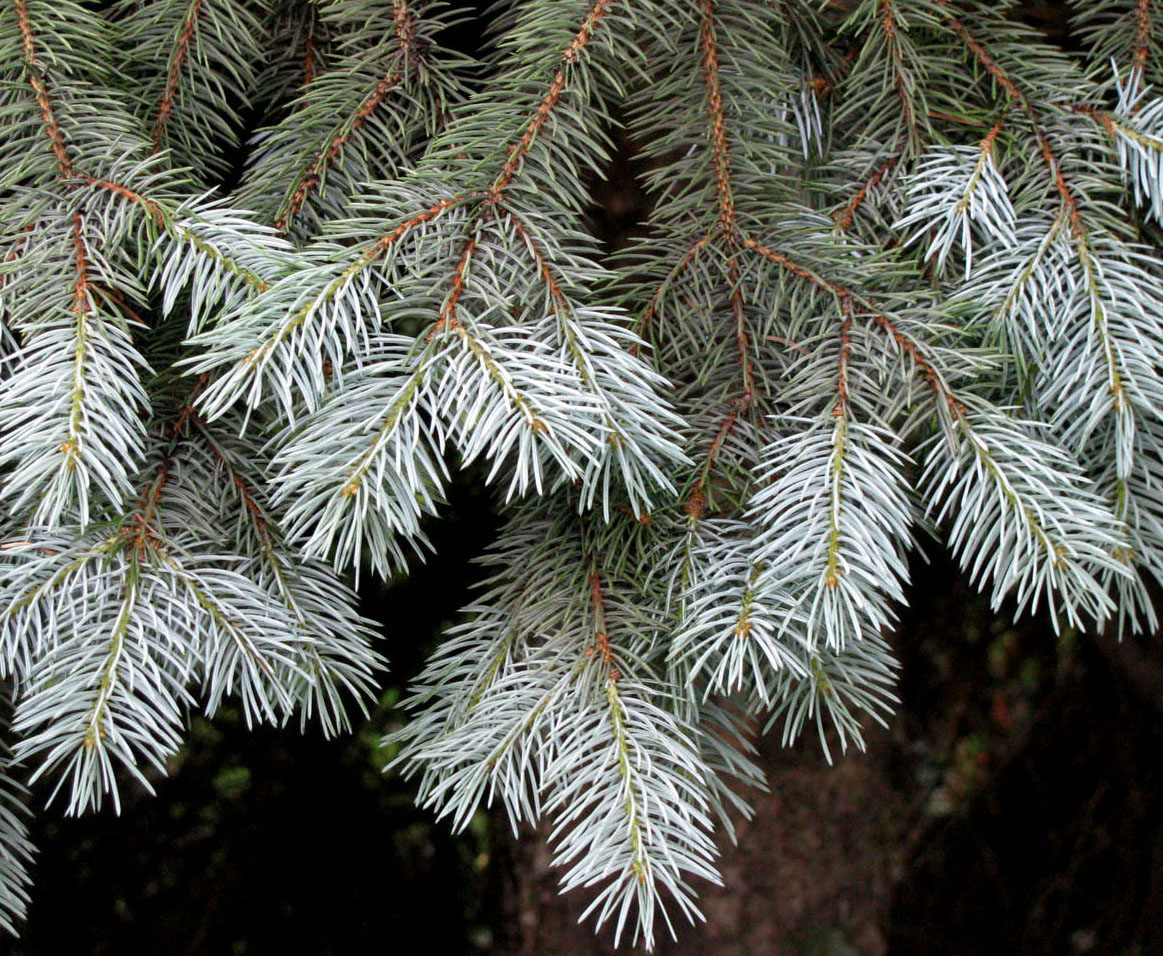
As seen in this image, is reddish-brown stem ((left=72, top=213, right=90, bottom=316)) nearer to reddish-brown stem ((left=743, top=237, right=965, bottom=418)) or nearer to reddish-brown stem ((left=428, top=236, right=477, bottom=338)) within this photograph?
reddish-brown stem ((left=428, top=236, right=477, bottom=338))

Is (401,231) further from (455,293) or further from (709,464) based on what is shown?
(709,464)

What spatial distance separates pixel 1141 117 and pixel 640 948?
103cm

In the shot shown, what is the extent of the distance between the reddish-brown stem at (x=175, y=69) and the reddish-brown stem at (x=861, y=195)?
43 cm

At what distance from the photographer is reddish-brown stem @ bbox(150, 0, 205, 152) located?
1.91 ft

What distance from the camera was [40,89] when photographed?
535 millimetres

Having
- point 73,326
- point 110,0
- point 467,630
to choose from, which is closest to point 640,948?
point 467,630

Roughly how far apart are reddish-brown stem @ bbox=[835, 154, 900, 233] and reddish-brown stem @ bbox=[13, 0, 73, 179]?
0.47m

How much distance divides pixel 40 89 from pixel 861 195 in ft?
1.65

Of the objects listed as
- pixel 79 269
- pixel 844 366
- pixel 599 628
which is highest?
pixel 79 269

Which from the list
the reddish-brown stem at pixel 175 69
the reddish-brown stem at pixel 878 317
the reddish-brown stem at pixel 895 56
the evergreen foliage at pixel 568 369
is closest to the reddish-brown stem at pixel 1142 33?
the evergreen foliage at pixel 568 369

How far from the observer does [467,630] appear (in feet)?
2.06

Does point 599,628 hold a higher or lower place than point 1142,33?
lower

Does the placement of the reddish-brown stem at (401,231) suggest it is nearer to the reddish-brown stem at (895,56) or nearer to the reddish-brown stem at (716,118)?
the reddish-brown stem at (716,118)

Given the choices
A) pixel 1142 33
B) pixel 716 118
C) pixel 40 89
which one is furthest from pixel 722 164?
pixel 40 89
